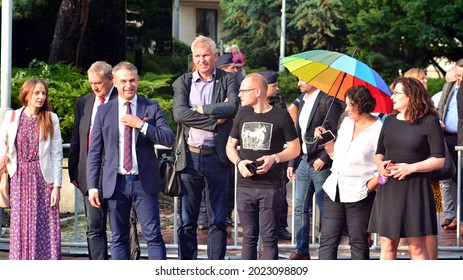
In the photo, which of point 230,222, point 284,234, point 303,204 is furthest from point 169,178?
point 230,222

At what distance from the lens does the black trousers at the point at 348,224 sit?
30.0 ft

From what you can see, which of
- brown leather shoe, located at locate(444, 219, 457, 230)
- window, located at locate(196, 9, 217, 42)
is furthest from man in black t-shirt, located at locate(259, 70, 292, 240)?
window, located at locate(196, 9, 217, 42)

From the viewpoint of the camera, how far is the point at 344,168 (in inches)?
359

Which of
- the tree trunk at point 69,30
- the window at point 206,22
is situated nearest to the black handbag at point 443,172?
the tree trunk at point 69,30

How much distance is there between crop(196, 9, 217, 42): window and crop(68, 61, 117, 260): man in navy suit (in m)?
72.0

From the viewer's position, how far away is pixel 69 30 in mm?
16719

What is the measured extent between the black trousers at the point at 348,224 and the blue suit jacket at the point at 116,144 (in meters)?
1.46

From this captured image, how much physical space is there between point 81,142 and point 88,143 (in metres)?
0.09

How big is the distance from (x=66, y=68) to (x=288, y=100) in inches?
1365

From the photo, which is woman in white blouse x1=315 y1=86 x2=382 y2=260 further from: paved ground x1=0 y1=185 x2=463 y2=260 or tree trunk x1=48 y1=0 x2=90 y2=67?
tree trunk x1=48 y1=0 x2=90 y2=67

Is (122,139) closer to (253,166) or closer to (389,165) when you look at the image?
(253,166)

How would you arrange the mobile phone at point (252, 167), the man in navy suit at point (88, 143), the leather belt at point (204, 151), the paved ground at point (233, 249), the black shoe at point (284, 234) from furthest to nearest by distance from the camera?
1. the black shoe at point (284, 234)
2. the paved ground at point (233, 249)
3. the leather belt at point (204, 151)
4. the man in navy suit at point (88, 143)
5. the mobile phone at point (252, 167)

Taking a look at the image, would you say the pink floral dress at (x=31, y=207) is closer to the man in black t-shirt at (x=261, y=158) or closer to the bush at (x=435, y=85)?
the man in black t-shirt at (x=261, y=158)

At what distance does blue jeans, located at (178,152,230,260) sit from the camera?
9.53m
